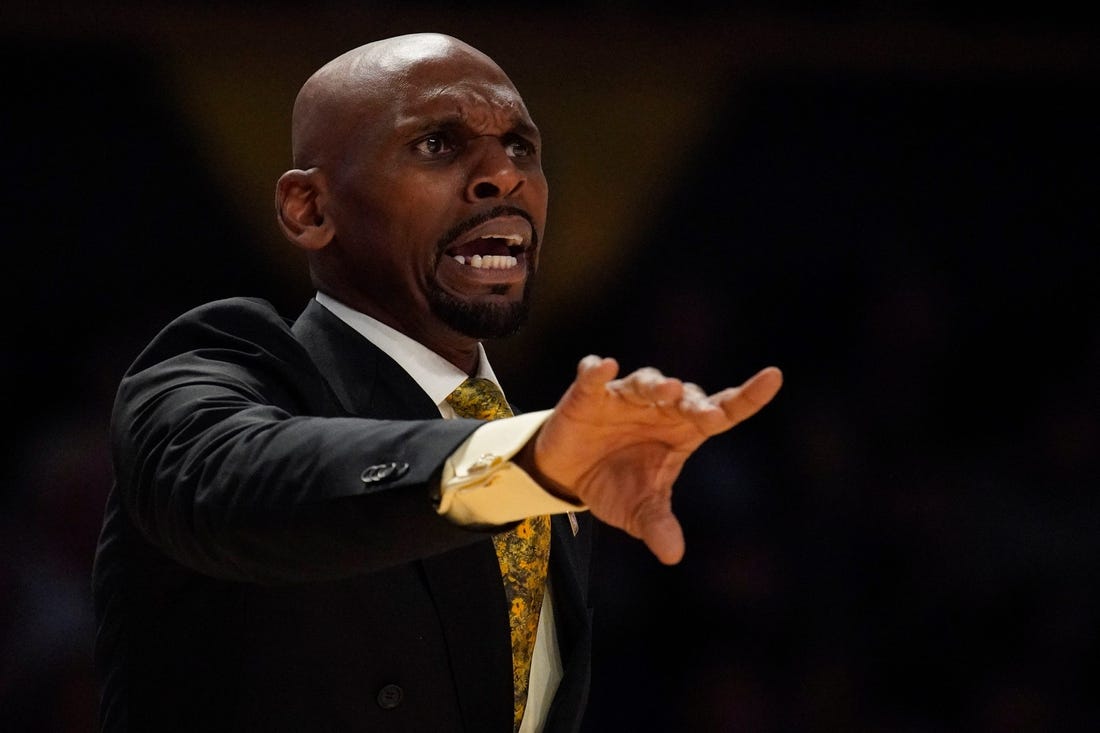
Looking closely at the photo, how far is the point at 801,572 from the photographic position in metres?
3.87

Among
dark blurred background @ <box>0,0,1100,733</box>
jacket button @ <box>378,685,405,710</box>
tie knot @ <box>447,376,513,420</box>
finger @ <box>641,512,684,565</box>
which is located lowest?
dark blurred background @ <box>0,0,1100,733</box>

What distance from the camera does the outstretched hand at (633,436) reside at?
1.22 meters

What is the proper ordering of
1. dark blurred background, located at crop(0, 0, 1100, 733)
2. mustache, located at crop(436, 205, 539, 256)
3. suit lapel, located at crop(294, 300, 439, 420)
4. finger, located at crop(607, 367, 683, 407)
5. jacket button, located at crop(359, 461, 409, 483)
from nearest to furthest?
finger, located at crop(607, 367, 683, 407) → jacket button, located at crop(359, 461, 409, 483) → suit lapel, located at crop(294, 300, 439, 420) → mustache, located at crop(436, 205, 539, 256) → dark blurred background, located at crop(0, 0, 1100, 733)

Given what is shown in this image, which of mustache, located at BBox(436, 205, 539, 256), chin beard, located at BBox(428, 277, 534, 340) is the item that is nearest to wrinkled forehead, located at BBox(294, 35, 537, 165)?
mustache, located at BBox(436, 205, 539, 256)

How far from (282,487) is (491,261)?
0.66 m

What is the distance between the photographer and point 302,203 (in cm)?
197

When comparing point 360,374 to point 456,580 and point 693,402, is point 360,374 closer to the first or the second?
point 456,580

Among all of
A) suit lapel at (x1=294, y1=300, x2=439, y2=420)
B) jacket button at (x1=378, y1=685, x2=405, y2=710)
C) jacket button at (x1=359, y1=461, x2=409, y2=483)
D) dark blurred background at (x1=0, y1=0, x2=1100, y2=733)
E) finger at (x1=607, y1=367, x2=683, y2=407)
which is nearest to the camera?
finger at (x1=607, y1=367, x2=683, y2=407)

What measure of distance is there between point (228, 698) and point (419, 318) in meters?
0.52

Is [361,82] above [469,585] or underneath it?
above

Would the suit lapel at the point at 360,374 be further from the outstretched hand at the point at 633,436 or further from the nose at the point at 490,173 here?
the outstretched hand at the point at 633,436

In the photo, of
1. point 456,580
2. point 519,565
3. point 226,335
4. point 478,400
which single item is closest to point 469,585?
point 456,580

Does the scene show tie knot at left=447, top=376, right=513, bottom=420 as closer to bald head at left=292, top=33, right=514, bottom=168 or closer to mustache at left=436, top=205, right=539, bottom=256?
mustache at left=436, top=205, right=539, bottom=256

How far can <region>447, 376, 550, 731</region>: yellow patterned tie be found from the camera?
5.90ft
